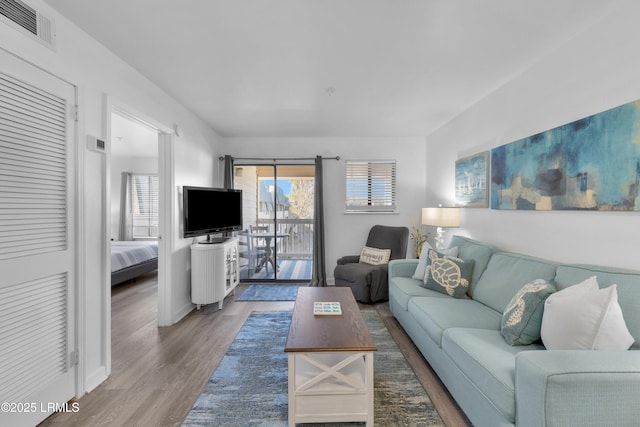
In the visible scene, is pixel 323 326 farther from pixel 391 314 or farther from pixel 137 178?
pixel 137 178

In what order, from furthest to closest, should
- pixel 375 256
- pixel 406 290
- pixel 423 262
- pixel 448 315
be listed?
pixel 375 256
pixel 423 262
pixel 406 290
pixel 448 315

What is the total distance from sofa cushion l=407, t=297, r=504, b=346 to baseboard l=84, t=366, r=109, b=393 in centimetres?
250

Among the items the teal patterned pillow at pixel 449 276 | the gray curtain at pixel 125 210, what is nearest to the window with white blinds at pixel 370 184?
the teal patterned pillow at pixel 449 276

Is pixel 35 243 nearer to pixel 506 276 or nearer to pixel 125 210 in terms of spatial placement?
pixel 506 276

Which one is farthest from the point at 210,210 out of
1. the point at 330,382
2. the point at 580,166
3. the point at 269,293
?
the point at 580,166

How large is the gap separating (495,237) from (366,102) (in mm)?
1995

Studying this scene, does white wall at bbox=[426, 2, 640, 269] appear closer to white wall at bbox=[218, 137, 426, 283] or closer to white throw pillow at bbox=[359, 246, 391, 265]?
white throw pillow at bbox=[359, 246, 391, 265]

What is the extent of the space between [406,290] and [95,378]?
2.68 metres

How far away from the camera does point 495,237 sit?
2871 mm

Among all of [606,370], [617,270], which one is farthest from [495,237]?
[606,370]

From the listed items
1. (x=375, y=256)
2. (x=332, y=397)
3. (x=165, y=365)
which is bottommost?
(x=165, y=365)

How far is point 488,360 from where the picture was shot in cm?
151

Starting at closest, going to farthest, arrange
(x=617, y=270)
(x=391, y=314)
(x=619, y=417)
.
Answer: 1. (x=619, y=417)
2. (x=617, y=270)
3. (x=391, y=314)

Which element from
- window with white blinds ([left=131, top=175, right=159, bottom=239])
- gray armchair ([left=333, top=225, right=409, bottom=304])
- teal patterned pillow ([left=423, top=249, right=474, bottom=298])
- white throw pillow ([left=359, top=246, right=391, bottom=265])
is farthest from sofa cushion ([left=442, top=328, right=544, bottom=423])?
window with white blinds ([left=131, top=175, right=159, bottom=239])
